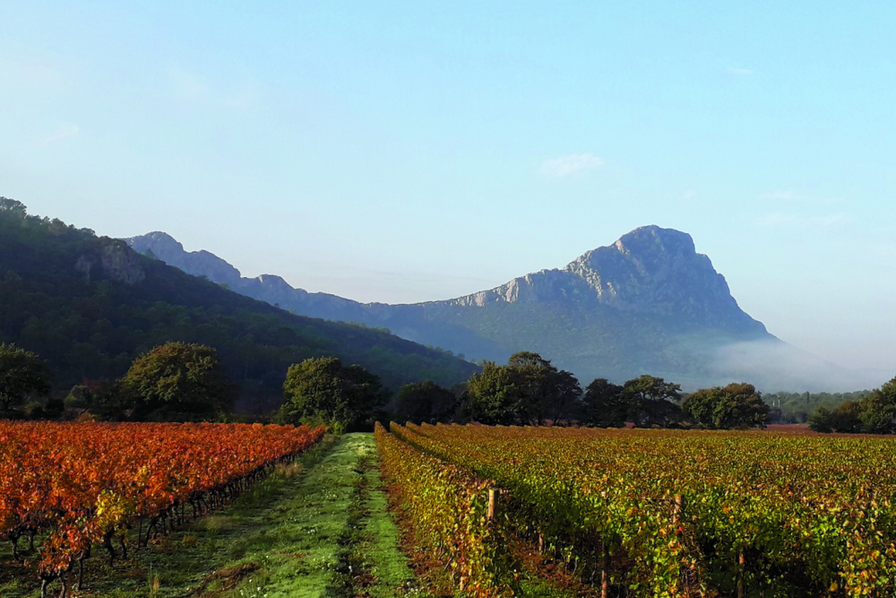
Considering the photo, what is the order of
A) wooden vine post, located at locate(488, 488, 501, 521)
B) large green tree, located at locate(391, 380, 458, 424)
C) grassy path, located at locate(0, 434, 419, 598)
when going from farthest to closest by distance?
large green tree, located at locate(391, 380, 458, 424)
grassy path, located at locate(0, 434, 419, 598)
wooden vine post, located at locate(488, 488, 501, 521)

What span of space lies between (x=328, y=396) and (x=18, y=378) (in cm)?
3162

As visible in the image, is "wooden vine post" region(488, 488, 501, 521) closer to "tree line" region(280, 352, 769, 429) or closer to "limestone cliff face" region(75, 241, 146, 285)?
"tree line" region(280, 352, 769, 429)

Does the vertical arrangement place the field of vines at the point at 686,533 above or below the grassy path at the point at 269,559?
above

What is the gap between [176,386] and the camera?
61969 millimetres

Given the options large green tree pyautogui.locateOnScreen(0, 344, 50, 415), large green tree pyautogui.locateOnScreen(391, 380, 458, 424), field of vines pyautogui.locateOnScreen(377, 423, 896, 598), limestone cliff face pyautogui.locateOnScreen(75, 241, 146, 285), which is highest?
limestone cliff face pyautogui.locateOnScreen(75, 241, 146, 285)

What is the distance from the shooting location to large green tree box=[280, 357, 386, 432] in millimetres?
73312

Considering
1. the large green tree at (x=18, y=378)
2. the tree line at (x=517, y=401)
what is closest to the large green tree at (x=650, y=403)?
the tree line at (x=517, y=401)

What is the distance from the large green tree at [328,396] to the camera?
73.3 m

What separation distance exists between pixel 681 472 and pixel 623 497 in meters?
6.05

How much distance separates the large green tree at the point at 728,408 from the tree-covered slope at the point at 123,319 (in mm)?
65132

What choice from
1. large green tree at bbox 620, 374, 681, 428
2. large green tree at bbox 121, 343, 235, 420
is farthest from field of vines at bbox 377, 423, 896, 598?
large green tree at bbox 620, 374, 681, 428

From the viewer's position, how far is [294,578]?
10.3 meters

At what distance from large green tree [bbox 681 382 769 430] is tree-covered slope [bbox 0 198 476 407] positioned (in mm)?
65132

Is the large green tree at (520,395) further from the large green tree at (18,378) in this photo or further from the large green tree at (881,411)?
the large green tree at (18,378)
